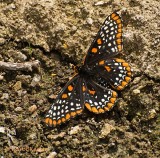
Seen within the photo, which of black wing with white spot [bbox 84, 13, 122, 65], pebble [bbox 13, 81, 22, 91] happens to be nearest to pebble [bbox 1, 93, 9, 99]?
pebble [bbox 13, 81, 22, 91]

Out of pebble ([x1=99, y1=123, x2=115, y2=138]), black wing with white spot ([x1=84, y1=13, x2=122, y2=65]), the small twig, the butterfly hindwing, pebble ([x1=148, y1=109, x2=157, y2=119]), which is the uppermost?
black wing with white spot ([x1=84, y1=13, x2=122, y2=65])

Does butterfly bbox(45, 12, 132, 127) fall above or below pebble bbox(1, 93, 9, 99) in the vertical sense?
above

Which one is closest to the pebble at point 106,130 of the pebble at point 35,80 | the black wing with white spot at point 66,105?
the black wing with white spot at point 66,105

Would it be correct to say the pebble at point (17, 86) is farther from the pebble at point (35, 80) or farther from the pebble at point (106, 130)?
the pebble at point (106, 130)

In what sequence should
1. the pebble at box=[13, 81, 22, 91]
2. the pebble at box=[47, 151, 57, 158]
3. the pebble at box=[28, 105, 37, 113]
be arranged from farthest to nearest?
the pebble at box=[13, 81, 22, 91]
the pebble at box=[28, 105, 37, 113]
the pebble at box=[47, 151, 57, 158]

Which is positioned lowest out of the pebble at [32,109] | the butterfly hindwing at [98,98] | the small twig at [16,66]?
the pebble at [32,109]

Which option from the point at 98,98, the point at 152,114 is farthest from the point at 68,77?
the point at 152,114

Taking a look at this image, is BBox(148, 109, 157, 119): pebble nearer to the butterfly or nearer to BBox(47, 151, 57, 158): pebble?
the butterfly
